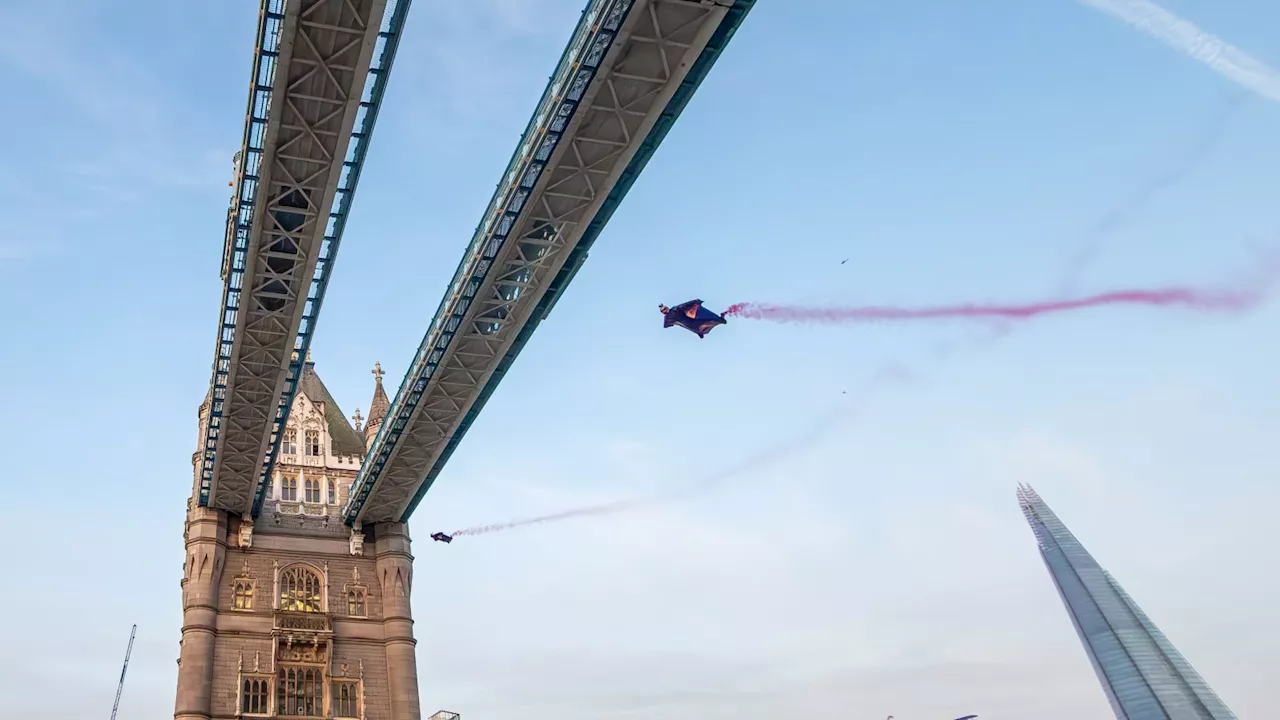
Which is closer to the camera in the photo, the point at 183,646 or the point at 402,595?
the point at 183,646

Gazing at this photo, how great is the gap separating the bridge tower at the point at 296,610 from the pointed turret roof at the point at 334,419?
8.03 feet

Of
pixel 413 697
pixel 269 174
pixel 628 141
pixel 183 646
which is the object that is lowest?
pixel 413 697

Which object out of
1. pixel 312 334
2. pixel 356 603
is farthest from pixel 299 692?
pixel 312 334

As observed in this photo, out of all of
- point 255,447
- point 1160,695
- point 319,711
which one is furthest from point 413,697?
point 1160,695

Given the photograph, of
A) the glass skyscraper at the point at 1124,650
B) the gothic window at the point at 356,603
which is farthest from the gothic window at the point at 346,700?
the glass skyscraper at the point at 1124,650

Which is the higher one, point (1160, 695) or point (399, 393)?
point (399, 393)

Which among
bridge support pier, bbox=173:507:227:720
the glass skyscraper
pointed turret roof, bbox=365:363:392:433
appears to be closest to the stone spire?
pointed turret roof, bbox=365:363:392:433

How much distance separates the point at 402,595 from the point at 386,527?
5.07 metres

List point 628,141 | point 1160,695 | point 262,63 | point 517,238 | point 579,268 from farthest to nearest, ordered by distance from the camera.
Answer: point 1160,695
point 579,268
point 517,238
point 628,141
point 262,63

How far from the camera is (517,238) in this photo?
43875 millimetres

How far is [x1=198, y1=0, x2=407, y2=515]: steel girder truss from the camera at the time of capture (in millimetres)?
34312

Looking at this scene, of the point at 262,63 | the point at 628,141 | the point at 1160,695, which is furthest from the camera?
the point at 1160,695

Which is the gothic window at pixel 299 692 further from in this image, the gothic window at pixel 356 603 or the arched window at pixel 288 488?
the arched window at pixel 288 488

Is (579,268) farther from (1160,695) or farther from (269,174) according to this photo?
(1160,695)
